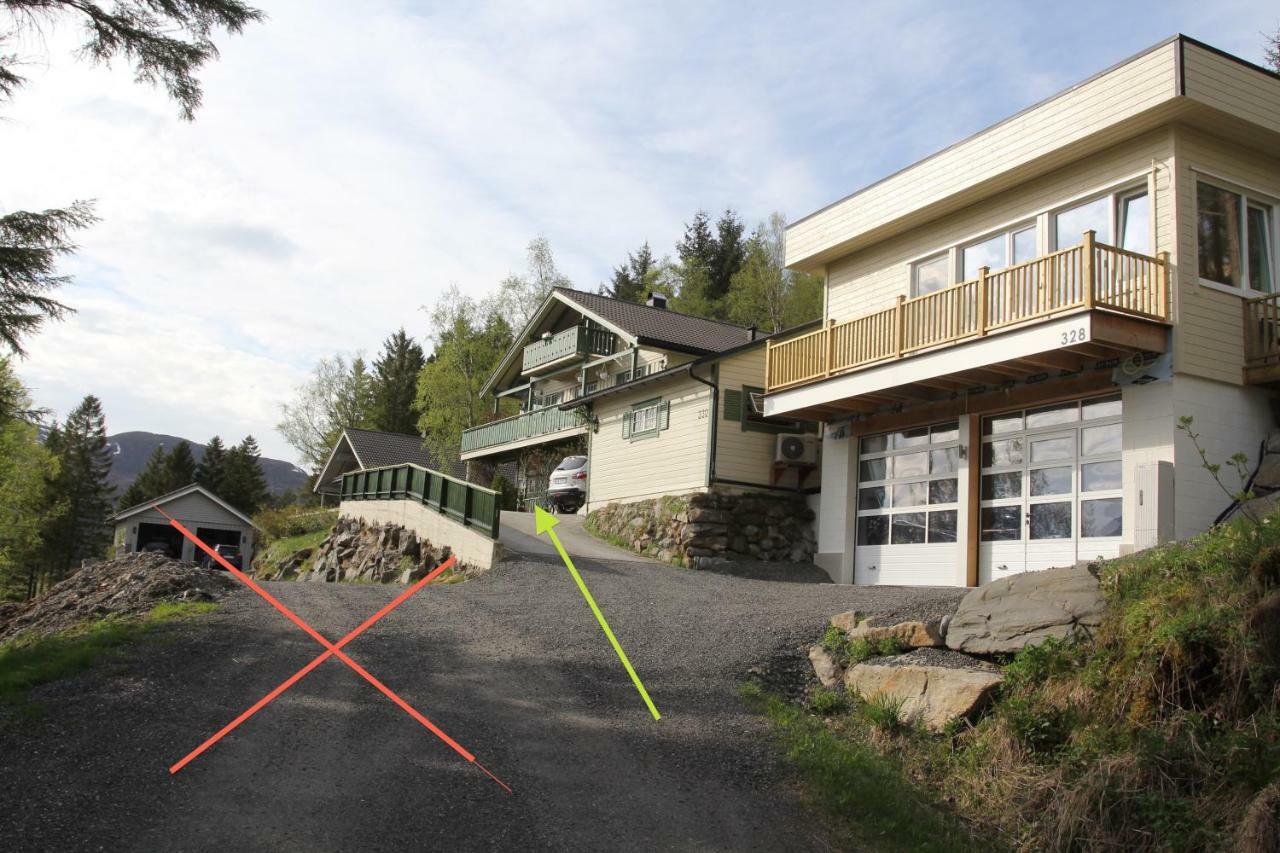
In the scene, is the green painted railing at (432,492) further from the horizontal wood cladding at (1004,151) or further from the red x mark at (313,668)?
the horizontal wood cladding at (1004,151)

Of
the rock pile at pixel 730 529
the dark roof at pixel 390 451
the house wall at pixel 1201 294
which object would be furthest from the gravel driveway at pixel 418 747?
the dark roof at pixel 390 451

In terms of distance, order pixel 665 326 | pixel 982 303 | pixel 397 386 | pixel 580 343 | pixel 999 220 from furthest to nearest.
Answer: pixel 397 386 < pixel 580 343 < pixel 665 326 < pixel 999 220 < pixel 982 303

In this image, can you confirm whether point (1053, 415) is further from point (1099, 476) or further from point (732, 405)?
point (732, 405)

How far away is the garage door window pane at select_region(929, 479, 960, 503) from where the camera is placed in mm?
16422

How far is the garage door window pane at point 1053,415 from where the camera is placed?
1451 centimetres

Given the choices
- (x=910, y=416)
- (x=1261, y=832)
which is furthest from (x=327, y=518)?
(x=1261, y=832)

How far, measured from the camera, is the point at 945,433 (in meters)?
16.7

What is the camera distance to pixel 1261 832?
5379 millimetres

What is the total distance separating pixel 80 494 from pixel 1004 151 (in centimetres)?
Answer: 7283

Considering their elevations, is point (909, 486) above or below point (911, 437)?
below

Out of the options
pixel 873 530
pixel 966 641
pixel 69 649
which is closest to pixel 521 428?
pixel 873 530

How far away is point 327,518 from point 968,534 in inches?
1208

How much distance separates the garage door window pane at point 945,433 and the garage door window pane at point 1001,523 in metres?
1.37

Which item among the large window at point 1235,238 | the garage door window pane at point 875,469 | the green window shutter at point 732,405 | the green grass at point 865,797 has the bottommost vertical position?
the green grass at point 865,797
